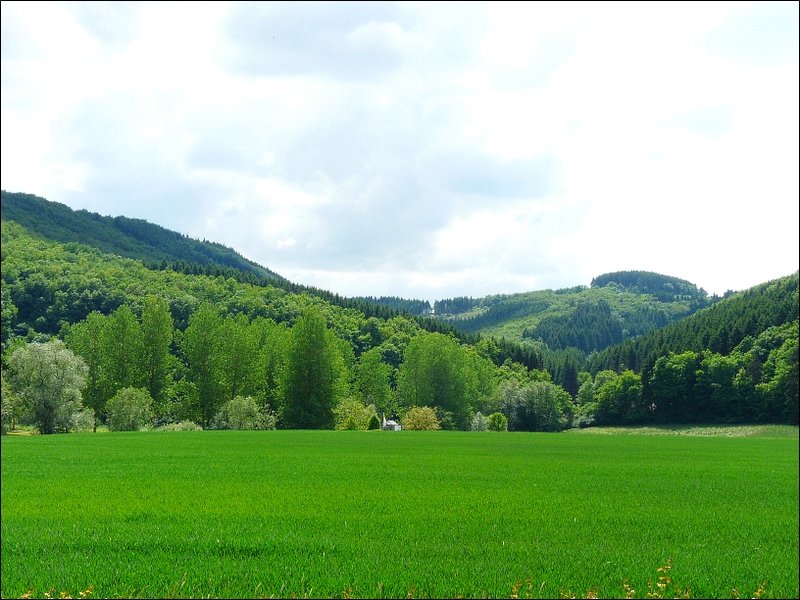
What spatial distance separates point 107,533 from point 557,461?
30.8 m

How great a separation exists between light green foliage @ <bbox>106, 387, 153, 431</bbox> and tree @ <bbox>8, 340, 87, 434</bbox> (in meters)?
6.22

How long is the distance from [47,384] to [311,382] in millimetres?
36336

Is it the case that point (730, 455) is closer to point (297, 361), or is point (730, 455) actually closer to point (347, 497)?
point (347, 497)

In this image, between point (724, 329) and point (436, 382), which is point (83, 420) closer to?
point (436, 382)

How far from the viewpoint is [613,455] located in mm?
46500

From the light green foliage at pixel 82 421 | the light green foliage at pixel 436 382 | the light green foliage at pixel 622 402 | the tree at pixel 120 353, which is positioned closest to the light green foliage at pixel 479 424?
the light green foliage at pixel 436 382

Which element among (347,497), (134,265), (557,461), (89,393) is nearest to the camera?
(347,497)

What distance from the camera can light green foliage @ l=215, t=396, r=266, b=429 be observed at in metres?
86.1

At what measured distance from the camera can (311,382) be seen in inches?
3738

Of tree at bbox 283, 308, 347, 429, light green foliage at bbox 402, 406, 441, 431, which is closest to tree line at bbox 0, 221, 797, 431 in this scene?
tree at bbox 283, 308, 347, 429

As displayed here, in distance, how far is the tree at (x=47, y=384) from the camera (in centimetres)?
6912

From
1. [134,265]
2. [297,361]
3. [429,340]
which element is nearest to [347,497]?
[297,361]

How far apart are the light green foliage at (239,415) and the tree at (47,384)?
20227 millimetres

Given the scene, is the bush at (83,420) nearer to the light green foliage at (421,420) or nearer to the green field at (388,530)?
the green field at (388,530)
